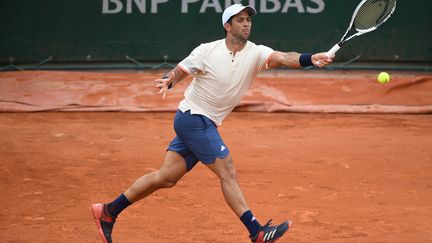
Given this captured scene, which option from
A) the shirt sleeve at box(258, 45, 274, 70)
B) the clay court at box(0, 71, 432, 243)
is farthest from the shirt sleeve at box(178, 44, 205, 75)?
the clay court at box(0, 71, 432, 243)

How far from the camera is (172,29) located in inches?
494

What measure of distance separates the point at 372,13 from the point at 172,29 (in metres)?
6.80

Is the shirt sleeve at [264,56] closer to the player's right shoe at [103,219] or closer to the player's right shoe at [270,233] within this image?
the player's right shoe at [270,233]

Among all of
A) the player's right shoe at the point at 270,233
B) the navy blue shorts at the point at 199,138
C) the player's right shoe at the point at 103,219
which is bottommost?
the player's right shoe at the point at 103,219

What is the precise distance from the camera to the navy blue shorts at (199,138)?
5.44m

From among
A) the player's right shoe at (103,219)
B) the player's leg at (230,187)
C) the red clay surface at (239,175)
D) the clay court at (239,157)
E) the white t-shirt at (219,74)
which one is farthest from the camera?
the clay court at (239,157)

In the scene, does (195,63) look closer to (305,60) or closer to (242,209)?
(305,60)

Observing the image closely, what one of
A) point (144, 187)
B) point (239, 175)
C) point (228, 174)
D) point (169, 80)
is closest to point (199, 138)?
point (228, 174)

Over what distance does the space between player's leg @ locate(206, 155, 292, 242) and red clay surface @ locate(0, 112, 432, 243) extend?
2.09 ft

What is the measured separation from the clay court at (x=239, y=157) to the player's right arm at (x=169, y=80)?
120 cm

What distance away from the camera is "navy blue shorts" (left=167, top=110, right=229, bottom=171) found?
214 inches

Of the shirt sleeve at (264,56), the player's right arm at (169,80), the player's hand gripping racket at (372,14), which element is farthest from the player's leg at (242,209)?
the player's hand gripping racket at (372,14)

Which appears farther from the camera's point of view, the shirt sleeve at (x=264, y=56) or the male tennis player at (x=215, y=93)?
the shirt sleeve at (x=264, y=56)

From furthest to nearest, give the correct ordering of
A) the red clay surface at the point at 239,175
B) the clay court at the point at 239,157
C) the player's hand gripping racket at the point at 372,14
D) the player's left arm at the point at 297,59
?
the clay court at the point at 239,157 < the red clay surface at the point at 239,175 < the player's hand gripping racket at the point at 372,14 < the player's left arm at the point at 297,59
